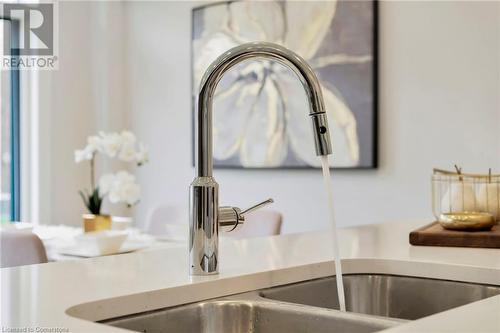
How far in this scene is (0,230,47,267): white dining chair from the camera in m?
2.13

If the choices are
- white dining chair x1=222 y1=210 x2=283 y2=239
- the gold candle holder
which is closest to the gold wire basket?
the gold candle holder

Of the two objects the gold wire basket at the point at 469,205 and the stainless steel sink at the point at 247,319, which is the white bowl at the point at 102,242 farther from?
the stainless steel sink at the point at 247,319

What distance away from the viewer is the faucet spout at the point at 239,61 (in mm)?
1078

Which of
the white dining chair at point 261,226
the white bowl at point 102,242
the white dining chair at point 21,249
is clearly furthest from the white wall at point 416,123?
the white dining chair at point 21,249

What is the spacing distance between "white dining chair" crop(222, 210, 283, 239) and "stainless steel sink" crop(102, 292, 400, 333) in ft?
5.66

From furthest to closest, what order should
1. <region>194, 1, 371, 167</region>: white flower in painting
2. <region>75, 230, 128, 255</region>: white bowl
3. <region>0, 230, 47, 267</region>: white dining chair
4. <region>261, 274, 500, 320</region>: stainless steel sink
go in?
<region>194, 1, 371, 167</region>: white flower in painting → <region>75, 230, 128, 255</region>: white bowl → <region>0, 230, 47, 267</region>: white dining chair → <region>261, 274, 500, 320</region>: stainless steel sink

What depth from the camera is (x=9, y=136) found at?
14.5 ft

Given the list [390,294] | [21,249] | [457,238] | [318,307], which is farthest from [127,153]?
[318,307]

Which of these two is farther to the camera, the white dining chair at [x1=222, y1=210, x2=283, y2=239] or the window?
the window

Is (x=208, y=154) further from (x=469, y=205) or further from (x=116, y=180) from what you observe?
(x=116, y=180)

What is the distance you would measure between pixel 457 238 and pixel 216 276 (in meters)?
0.65

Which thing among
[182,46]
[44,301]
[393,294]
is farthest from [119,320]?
[182,46]

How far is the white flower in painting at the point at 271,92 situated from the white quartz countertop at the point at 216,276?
211 centimetres

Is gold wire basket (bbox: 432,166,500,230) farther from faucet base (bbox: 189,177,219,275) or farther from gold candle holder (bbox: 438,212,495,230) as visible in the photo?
faucet base (bbox: 189,177,219,275)
